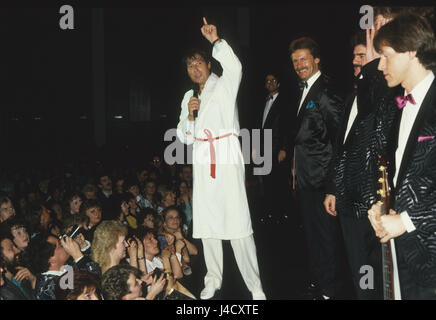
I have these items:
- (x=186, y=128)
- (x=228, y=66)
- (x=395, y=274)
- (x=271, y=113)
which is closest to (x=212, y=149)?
(x=186, y=128)

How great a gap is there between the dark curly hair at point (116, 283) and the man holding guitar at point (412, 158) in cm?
139

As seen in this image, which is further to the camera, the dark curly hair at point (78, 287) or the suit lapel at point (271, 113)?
the suit lapel at point (271, 113)

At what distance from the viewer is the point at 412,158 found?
1764 mm

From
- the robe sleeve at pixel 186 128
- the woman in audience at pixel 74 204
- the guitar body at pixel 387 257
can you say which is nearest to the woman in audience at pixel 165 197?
the woman in audience at pixel 74 204

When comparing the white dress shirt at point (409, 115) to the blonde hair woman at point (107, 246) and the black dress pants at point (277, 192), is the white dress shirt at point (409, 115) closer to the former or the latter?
the blonde hair woman at point (107, 246)

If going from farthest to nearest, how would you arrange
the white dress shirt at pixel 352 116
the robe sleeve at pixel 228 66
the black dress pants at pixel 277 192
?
the black dress pants at pixel 277 192 → the robe sleeve at pixel 228 66 → the white dress shirt at pixel 352 116

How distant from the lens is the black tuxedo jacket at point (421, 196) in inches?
66.9

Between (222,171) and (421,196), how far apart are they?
1459 mm

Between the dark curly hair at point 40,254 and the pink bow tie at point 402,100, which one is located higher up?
the pink bow tie at point 402,100

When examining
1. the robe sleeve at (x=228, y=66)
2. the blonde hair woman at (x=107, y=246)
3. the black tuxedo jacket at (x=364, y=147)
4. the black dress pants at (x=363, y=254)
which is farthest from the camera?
the blonde hair woman at (x=107, y=246)

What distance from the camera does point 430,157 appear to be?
1.71 m

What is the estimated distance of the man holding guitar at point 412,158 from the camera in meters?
1.71

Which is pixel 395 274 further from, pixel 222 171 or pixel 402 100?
pixel 222 171

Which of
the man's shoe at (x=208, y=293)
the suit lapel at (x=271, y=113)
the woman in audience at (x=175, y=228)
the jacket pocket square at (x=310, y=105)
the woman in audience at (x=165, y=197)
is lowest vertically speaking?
the man's shoe at (x=208, y=293)
